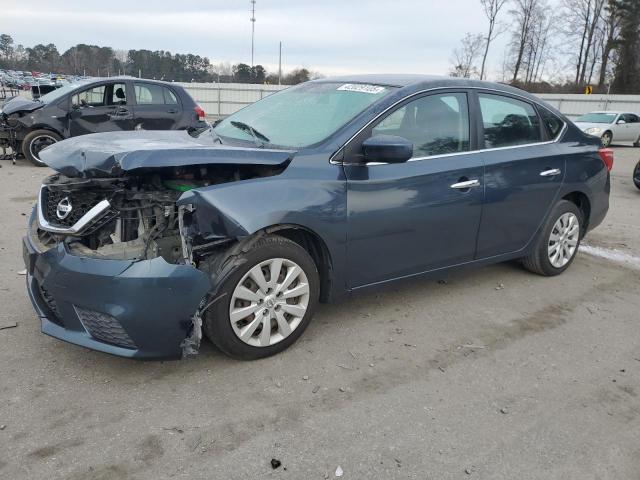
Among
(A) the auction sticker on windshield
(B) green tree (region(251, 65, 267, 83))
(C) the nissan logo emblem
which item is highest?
(B) green tree (region(251, 65, 267, 83))

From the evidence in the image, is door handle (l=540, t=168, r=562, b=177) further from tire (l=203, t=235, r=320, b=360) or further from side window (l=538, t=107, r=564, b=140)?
tire (l=203, t=235, r=320, b=360)

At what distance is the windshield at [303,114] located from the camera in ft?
11.9

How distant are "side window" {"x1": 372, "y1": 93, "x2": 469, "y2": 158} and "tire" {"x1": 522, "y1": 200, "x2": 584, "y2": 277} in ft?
4.39

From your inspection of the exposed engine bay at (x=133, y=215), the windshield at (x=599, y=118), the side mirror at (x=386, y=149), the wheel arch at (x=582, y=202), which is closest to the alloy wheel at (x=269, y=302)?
the exposed engine bay at (x=133, y=215)

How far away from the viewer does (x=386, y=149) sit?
3.28 meters

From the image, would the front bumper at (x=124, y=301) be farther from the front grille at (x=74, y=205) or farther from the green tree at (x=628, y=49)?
the green tree at (x=628, y=49)

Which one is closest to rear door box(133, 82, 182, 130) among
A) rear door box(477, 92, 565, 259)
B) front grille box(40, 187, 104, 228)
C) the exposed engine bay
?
front grille box(40, 187, 104, 228)

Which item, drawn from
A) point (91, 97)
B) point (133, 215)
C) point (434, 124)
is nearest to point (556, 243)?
point (434, 124)

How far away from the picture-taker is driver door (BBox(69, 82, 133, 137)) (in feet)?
32.4

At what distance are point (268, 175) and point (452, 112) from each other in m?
1.62

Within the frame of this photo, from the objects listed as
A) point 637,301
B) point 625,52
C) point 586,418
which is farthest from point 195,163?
point 625,52

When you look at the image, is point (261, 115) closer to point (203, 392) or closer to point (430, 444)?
point (203, 392)

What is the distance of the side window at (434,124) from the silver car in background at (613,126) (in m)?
18.5

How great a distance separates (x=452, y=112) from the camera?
159 inches
